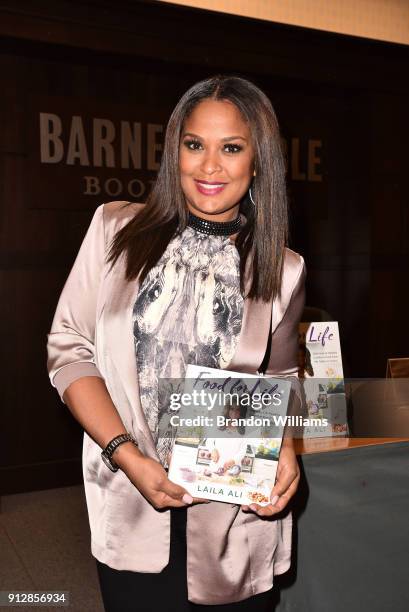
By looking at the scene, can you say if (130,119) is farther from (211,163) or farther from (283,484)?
(283,484)

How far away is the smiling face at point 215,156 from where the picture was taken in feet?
4.11

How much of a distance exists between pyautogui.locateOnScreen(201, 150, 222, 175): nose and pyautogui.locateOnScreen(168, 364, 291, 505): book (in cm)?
38

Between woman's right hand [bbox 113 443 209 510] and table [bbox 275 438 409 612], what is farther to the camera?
table [bbox 275 438 409 612]

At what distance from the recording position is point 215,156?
1.26 metres

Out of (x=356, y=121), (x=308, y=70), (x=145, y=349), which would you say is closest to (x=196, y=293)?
(x=145, y=349)

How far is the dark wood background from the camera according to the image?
12.1 ft

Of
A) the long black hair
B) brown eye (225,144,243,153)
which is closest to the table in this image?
the long black hair

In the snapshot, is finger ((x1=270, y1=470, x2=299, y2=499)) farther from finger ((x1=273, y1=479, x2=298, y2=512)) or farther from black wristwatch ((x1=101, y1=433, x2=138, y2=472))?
black wristwatch ((x1=101, y1=433, x2=138, y2=472))

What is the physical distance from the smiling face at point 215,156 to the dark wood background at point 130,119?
2569 mm

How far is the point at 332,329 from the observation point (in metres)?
1.93

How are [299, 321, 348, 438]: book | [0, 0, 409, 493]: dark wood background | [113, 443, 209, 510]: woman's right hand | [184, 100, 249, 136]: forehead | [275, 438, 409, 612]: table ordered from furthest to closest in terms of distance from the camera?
[0, 0, 409, 493]: dark wood background, [299, 321, 348, 438]: book, [275, 438, 409, 612]: table, [184, 100, 249, 136]: forehead, [113, 443, 209, 510]: woman's right hand

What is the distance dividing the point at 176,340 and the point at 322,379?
758 millimetres

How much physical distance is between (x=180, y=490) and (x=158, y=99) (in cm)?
335

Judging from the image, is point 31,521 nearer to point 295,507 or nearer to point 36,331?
point 36,331
